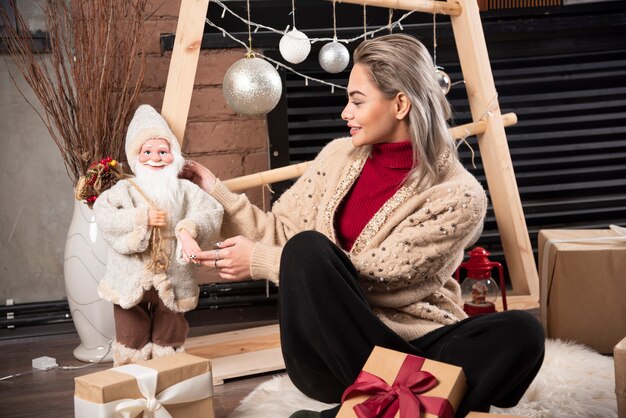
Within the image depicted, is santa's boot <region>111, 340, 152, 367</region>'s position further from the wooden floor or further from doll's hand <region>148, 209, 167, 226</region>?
doll's hand <region>148, 209, 167, 226</region>

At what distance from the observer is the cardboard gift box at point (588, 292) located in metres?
2.44

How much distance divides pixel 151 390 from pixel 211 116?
138 centimetres

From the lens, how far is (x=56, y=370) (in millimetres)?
2523

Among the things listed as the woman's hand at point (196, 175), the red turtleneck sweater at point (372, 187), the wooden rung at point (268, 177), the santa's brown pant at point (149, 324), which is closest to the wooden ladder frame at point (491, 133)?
the wooden rung at point (268, 177)

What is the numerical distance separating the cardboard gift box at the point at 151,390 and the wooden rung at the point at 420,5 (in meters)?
1.16

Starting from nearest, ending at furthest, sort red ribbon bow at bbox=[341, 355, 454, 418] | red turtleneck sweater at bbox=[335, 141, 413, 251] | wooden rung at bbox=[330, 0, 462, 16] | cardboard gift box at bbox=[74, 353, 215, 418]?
red ribbon bow at bbox=[341, 355, 454, 418], cardboard gift box at bbox=[74, 353, 215, 418], red turtleneck sweater at bbox=[335, 141, 413, 251], wooden rung at bbox=[330, 0, 462, 16]

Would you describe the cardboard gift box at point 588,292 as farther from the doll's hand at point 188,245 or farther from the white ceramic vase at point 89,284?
the white ceramic vase at point 89,284

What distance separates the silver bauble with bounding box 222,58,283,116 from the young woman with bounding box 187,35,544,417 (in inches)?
9.6

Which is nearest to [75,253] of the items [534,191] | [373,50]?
[373,50]

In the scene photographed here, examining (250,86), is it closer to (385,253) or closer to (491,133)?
(385,253)

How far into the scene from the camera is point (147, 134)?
7.16 feet

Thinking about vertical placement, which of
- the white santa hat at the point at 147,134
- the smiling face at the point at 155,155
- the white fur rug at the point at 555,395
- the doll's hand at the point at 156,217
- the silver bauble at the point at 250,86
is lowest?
the white fur rug at the point at 555,395

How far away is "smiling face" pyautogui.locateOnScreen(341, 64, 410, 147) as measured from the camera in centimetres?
197

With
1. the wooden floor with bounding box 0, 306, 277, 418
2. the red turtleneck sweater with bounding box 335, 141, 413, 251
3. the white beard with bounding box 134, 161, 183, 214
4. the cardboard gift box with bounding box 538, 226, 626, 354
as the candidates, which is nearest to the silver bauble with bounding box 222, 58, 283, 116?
the white beard with bounding box 134, 161, 183, 214
